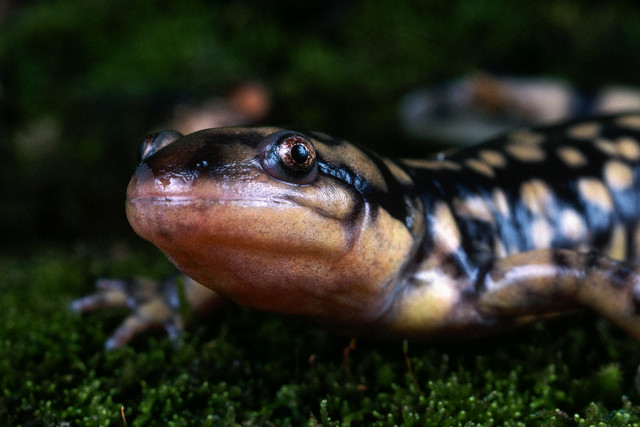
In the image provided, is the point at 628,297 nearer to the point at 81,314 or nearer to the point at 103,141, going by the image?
the point at 81,314

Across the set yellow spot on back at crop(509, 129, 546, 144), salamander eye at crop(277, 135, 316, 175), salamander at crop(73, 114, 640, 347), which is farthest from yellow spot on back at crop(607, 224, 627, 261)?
salamander eye at crop(277, 135, 316, 175)

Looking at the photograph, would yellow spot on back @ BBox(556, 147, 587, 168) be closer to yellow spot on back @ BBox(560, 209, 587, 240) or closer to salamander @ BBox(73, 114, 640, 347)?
salamander @ BBox(73, 114, 640, 347)

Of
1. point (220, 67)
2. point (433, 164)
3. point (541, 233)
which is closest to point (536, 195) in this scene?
point (541, 233)

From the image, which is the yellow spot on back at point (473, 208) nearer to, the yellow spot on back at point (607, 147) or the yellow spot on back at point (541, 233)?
the yellow spot on back at point (541, 233)

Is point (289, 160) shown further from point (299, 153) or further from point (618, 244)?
point (618, 244)

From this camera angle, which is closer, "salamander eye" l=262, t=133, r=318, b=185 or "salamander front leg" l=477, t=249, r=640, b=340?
"salamander eye" l=262, t=133, r=318, b=185

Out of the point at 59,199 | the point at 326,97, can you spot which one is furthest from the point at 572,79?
the point at 59,199
